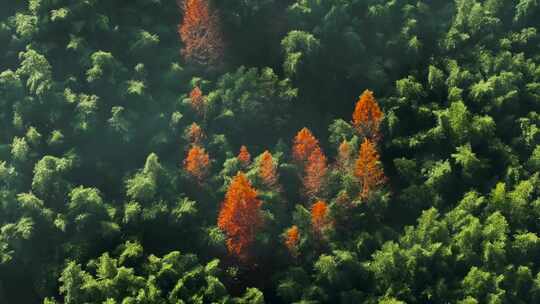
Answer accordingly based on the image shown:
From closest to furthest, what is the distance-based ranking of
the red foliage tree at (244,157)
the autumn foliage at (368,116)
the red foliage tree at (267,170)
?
the red foliage tree at (267,170)
the red foliage tree at (244,157)
the autumn foliage at (368,116)

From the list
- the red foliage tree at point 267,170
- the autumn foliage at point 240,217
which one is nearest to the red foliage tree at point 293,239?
the autumn foliage at point 240,217

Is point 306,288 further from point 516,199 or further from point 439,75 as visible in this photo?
point 439,75

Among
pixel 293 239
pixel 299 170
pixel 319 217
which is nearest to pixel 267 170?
pixel 299 170

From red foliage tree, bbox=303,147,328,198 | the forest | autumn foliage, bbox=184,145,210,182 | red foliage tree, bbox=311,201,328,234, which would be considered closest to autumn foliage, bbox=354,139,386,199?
the forest

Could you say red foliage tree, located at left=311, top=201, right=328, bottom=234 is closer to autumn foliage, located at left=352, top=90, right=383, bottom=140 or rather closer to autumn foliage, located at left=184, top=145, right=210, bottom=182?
autumn foliage, located at left=352, top=90, right=383, bottom=140

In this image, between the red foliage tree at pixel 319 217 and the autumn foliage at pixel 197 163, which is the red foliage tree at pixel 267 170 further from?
the autumn foliage at pixel 197 163

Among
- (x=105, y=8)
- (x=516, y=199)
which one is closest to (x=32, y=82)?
(x=105, y=8)

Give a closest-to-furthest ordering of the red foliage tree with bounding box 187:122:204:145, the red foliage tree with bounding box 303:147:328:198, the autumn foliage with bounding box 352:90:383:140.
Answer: the red foliage tree with bounding box 303:147:328:198 → the red foliage tree with bounding box 187:122:204:145 → the autumn foliage with bounding box 352:90:383:140
